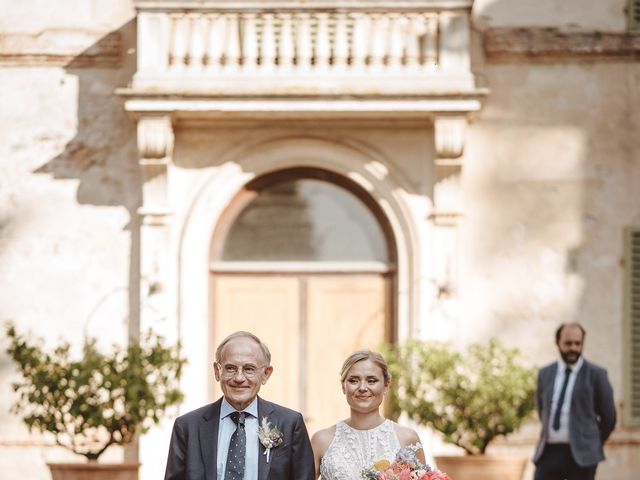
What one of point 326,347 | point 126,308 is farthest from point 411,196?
point 126,308

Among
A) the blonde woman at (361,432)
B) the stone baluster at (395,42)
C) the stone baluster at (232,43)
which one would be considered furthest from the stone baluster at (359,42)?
the blonde woman at (361,432)

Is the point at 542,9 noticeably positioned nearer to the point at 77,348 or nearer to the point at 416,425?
the point at 416,425

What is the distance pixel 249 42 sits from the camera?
42.2ft


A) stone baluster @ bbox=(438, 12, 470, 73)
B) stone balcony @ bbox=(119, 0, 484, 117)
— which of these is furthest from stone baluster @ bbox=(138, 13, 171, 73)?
stone baluster @ bbox=(438, 12, 470, 73)

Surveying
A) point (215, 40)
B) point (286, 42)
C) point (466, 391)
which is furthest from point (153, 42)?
point (466, 391)

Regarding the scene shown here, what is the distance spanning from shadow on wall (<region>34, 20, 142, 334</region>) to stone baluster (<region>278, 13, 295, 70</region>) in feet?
4.65

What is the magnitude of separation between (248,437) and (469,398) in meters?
6.11

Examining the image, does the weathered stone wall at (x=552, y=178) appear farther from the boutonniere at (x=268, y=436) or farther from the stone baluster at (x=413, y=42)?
the boutonniere at (x=268, y=436)

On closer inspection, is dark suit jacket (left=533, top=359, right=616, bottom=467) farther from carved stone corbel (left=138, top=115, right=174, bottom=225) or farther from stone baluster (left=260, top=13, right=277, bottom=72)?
carved stone corbel (left=138, top=115, right=174, bottom=225)

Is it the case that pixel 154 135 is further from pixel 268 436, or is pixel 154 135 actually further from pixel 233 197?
pixel 268 436

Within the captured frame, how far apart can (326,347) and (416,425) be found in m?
1.15

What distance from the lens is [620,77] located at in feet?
43.3

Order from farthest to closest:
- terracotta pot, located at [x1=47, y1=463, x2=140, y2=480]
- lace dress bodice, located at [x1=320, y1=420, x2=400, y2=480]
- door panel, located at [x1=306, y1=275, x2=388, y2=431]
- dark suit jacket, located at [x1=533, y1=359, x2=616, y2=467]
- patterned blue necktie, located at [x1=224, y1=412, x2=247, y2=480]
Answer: door panel, located at [x1=306, y1=275, x2=388, y2=431]
terracotta pot, located at [x1=47, y1=463, x2=140, y2=480]
dark suit jacket, located at [x1=533, y1=359, x2=616, y2=467]
lace dress bodice, located at [x1=320, y1=420, x2=400, y2=480]
patterned blue necktie, located at [x1=224, y1=412, x2=247, y2=480]

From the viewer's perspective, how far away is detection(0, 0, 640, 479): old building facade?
42.4ft
